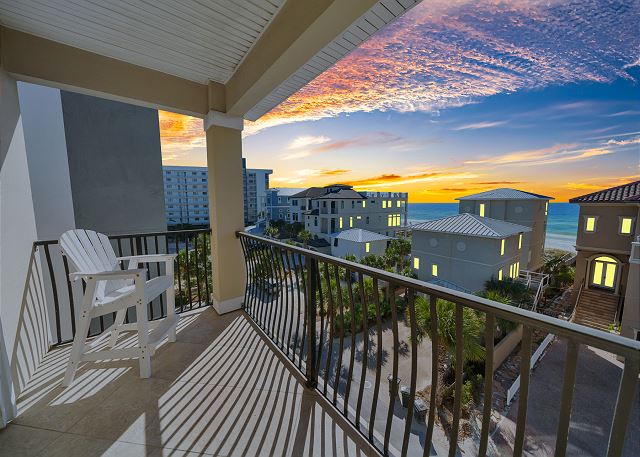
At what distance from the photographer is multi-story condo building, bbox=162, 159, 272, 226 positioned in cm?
4669

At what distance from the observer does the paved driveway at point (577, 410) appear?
623cm

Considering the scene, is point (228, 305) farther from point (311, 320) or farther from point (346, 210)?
point (346, 210)

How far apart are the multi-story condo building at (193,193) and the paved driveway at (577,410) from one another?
138 feet

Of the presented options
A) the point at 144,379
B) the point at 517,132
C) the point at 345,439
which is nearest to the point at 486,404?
the point at 345,439

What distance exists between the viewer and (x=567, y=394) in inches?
26.9

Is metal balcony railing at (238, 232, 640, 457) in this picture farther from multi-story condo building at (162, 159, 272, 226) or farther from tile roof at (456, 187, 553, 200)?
multi-story condo building at (162, 159, 272, 226)

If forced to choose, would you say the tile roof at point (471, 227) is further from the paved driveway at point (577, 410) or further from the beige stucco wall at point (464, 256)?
the paved driveway at point (577, 410)

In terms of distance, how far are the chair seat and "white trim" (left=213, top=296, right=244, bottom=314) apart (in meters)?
0.82

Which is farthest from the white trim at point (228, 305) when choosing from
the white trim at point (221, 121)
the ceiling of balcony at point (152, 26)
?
the ceiling of balcony at point (152, 26)

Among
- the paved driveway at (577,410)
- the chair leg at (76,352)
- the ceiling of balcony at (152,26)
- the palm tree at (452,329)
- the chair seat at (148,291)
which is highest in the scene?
the ceiling of balcony at (152,26)

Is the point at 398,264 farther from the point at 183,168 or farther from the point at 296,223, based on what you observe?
the point at 183,168

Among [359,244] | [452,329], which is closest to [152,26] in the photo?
[452,329]

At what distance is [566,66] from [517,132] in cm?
907

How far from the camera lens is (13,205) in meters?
1.85
